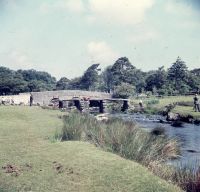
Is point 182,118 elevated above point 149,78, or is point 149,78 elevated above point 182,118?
point 149,78

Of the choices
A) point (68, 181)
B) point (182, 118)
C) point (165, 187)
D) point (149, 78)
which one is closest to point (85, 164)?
point (68, 181)

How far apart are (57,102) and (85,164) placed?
6397 centimetres

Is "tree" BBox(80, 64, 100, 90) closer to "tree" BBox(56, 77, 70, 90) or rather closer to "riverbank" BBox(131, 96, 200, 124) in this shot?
"tree" BBox(56, 77, 70, 90)

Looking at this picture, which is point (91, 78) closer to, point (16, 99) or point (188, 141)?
point (16, 99)

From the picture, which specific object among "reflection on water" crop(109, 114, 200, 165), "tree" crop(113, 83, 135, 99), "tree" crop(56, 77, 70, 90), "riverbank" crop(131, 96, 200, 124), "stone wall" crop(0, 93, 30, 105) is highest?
"tree" crop(56, 77, 70, 90)

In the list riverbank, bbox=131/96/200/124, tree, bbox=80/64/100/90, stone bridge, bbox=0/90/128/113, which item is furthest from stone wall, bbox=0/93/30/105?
tree, bbox=80/64/100/90

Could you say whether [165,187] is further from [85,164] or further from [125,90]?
[125,90]

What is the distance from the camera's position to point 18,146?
17.8m

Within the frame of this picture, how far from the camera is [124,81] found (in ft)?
409

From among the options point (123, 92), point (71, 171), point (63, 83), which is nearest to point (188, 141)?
point (71, 171)

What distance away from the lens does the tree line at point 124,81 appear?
325 ft

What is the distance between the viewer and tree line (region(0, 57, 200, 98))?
325 ft

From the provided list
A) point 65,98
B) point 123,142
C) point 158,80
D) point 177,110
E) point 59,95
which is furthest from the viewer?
point 158,80

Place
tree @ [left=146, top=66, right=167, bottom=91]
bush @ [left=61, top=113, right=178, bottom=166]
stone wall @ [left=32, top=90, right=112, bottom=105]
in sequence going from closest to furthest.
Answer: bush @ [left=61, top=113, right=178, bottom=166], stone wall @ [left=32, top=90, right=112, bottom=105], tree @ [left=146, top=66, right=167, bottom=91]
